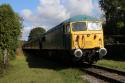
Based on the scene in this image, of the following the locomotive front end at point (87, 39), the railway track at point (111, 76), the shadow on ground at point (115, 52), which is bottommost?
the railway track at point (111, 76)

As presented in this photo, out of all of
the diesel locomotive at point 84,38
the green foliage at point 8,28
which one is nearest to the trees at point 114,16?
the green foliage at point 8,28

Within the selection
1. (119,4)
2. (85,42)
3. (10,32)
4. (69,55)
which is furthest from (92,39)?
(119,4)

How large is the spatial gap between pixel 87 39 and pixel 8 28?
5.42 meters

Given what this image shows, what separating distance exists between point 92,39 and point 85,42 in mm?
465

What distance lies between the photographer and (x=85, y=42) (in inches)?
869

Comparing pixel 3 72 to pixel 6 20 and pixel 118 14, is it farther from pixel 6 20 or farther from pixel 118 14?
pixel 118 14

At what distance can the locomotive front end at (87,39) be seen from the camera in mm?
21961

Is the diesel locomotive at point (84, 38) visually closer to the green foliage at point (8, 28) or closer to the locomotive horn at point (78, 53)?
the locomotive horn at point (78, 53)

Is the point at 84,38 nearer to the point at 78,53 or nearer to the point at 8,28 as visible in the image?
the point at 78,53

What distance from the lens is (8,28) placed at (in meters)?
24.1

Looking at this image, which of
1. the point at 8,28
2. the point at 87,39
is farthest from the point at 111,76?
the point at 8,28

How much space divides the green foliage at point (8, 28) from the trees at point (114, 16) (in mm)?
21457

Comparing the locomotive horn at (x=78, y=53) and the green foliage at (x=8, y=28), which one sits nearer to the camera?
the locomotive horn at (x=78, y=53)

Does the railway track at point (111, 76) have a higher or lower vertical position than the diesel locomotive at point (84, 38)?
lower
